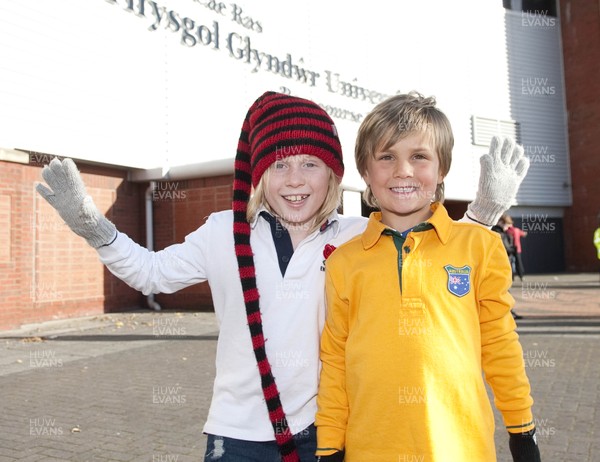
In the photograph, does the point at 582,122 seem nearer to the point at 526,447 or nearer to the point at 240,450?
the point at 526,447

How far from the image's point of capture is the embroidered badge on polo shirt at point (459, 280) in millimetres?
1779

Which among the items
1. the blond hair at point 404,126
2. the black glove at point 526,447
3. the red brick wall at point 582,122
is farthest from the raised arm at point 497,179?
the red brick wall at point 582,122

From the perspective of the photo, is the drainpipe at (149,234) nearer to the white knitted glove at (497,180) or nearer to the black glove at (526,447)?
the white knitted glove at (497,180)

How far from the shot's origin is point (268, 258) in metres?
1.99

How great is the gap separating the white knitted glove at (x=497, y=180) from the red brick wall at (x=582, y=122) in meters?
22.5

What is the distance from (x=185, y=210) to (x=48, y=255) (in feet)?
9.86

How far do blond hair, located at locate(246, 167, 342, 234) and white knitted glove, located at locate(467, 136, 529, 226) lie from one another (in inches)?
21.9

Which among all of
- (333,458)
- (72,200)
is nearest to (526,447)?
(333,458)

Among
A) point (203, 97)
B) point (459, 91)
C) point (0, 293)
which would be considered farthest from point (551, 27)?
point (0, 293)

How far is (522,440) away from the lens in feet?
5.70

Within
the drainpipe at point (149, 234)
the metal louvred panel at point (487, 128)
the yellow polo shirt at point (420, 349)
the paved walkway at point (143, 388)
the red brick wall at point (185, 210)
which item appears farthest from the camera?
the metal louvred panel at point (487, 128)

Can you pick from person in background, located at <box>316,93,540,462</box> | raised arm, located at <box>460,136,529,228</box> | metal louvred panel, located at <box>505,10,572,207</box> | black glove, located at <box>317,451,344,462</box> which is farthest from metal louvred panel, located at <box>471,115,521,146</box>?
black glove, located at <box>317,451,344,462</box>

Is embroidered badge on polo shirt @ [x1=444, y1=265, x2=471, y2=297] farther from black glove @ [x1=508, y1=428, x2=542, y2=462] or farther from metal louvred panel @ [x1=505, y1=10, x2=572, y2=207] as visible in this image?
metal louvred panel @ [x1=505, y1=10, x2=572, y2=207]

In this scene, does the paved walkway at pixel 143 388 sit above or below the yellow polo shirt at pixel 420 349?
below
